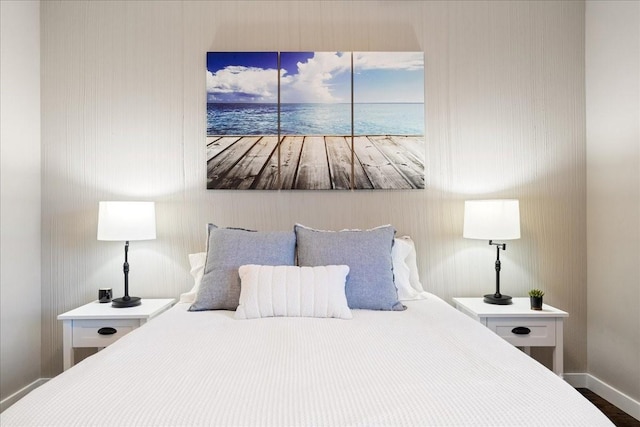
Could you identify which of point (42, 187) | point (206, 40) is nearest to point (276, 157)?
point (206, 40)

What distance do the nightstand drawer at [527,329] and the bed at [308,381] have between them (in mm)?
668

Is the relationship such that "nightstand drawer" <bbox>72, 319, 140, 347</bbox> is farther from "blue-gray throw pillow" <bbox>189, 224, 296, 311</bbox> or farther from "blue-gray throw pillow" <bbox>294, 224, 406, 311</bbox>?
"blue-gray throw pillow" <bbox>294, 224, 406, 311</bbox>

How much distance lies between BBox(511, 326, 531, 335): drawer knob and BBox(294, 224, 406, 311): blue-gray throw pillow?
0.72 metres

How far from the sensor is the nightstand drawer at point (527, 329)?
2350mm

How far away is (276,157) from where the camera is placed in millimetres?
2768

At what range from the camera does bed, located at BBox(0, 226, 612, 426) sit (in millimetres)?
985

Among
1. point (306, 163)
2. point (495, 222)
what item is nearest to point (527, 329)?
point (495, 222)

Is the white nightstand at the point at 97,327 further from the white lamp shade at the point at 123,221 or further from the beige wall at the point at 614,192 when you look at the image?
the beige wall at the point at 614,192

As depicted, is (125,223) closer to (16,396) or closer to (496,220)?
(16,396)

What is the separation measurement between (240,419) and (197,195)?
78.8 inches

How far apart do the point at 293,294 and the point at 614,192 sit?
207 cm

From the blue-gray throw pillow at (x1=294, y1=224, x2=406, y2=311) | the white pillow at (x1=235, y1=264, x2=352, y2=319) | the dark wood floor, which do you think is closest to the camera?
the white pillow at (x1=235, y1=264, x2=352, y2=319)

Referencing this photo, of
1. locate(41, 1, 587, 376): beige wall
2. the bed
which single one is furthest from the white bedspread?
locate(41, 1, 587, 376): beige wall

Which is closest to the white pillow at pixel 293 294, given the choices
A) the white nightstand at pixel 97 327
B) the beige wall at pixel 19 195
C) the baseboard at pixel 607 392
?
the white nightstand at pixel 97 327
